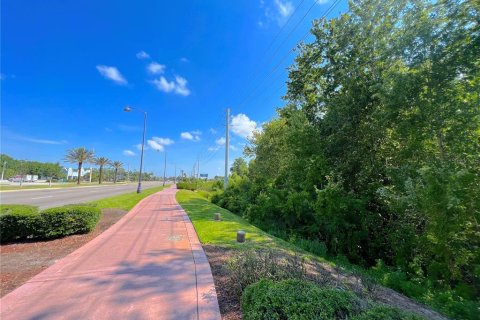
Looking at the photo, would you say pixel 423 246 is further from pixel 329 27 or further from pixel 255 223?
pixel 329 27

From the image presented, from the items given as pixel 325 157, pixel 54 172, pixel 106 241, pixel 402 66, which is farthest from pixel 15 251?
pixel 54 172

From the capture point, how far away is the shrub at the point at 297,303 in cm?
283

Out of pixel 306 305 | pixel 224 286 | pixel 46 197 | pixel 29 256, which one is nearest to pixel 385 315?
pixel 306 305

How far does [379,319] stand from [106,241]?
7.45 m

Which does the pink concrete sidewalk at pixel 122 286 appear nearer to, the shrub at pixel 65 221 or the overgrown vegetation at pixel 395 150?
the shrub at pixel 65 221

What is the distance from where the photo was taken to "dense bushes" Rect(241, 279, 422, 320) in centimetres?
271

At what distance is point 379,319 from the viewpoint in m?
2.55

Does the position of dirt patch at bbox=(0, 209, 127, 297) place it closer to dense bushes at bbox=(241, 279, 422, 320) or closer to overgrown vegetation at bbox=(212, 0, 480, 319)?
dense bushes at bbox=(241, 279, 422, 320)

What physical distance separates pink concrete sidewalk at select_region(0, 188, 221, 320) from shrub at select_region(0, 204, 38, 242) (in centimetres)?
A: 197

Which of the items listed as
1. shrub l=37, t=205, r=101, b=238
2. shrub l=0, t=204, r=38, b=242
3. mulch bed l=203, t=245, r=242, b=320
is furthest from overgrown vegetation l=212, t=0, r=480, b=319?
shrub l=0, t=204, r=38, b=242

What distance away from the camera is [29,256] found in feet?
20.8

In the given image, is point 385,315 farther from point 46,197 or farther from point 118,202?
point 46,197

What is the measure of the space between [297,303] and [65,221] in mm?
7856

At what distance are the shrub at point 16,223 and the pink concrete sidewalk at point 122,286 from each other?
1969 millimetres
